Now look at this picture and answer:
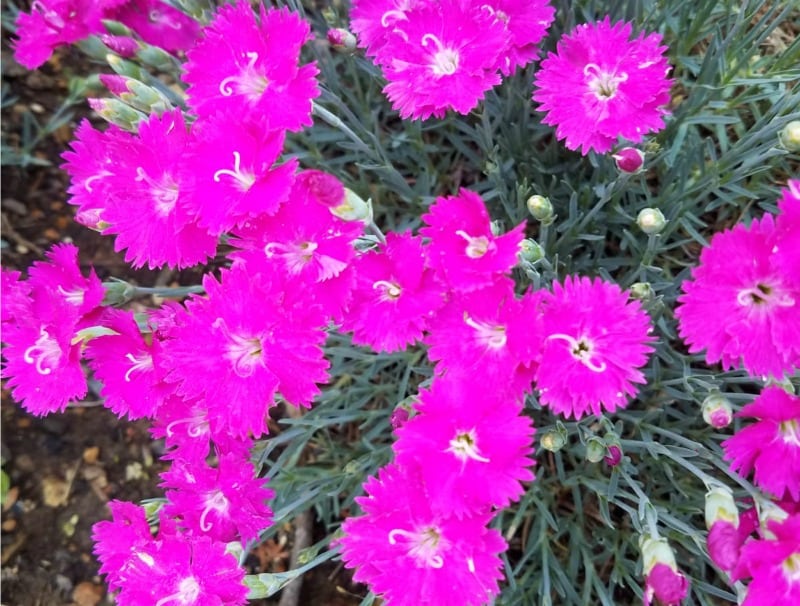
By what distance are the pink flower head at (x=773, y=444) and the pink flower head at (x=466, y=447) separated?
0.44m

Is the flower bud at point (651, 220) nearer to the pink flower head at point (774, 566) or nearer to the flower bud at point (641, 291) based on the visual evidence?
the flower bud at point (641, 291)

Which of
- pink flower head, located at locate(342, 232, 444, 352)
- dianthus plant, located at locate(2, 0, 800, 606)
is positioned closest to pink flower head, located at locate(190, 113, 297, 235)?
dianthus plant, located at locate(2, 0, 800, 606)

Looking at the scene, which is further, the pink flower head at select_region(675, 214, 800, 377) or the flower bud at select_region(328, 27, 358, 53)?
the flower bud at select_region(328, 27, 358, 53)

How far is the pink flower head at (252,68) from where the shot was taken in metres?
1.59

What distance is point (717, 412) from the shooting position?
148 centimetres

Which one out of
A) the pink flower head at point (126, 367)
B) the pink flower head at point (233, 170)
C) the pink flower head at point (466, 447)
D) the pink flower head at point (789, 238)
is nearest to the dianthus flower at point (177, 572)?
the pink flower head at point (126, 367)

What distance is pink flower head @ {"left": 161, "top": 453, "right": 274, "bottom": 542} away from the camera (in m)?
1.70

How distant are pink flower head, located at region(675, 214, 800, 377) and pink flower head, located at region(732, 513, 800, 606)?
28cm

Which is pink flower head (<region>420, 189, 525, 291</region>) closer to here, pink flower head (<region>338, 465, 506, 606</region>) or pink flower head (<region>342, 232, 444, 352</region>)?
pink flower head (<region>342, 232, 444, 352</region>)

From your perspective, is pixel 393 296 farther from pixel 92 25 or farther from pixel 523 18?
pixel 92 25

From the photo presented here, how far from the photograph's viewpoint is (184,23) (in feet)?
7.93

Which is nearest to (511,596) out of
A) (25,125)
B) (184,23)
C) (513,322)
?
(513,322)

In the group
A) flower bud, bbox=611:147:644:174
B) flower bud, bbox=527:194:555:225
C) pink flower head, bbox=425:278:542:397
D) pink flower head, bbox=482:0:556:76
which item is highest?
pink flower head, bbox=482:0:556:76

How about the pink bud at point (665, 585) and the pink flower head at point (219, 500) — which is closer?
the pink bud at point (665, 585)
